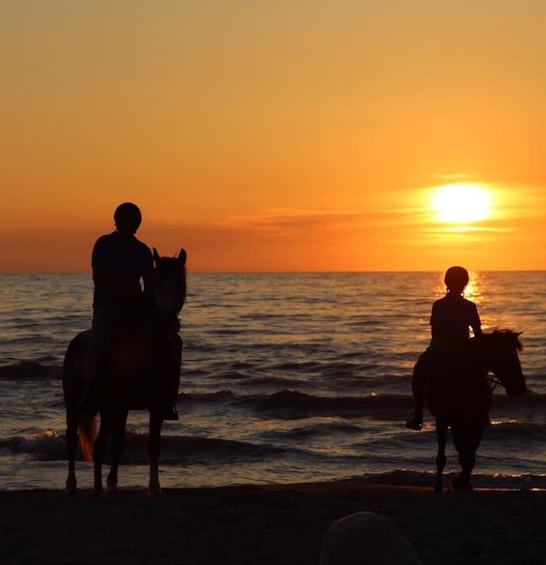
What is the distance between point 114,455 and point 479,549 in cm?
428

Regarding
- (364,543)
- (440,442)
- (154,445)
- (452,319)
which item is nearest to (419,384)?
(440,442)

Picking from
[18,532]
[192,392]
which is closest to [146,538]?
[18,532]

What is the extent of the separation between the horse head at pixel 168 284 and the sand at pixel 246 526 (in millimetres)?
1992

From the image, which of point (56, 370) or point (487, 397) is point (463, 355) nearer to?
point (487, 397)

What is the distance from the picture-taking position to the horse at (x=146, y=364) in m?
8.95

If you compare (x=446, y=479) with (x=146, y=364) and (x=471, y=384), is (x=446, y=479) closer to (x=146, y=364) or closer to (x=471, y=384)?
(x=471, y=384)

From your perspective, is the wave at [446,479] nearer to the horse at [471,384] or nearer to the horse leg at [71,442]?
the horse at [471,384]

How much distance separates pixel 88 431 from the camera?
10586 millimetres

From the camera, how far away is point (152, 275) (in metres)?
9.29

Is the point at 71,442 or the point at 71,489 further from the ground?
the point at 71,442

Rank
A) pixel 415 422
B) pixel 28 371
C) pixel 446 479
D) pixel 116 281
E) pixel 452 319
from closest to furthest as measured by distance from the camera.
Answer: pixel 116 281 < pixel 452 319 < pixel 415 422 < pixel 446 479 < pixel 28 371

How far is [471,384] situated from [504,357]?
509 millimetres

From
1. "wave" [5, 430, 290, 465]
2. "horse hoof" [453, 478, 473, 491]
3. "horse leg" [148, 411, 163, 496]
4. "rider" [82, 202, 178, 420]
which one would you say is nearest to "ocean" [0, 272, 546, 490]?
"wave" [5, 430, 290, 465]

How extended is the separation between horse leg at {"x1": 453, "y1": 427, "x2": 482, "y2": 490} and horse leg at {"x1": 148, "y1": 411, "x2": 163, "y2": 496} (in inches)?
143
